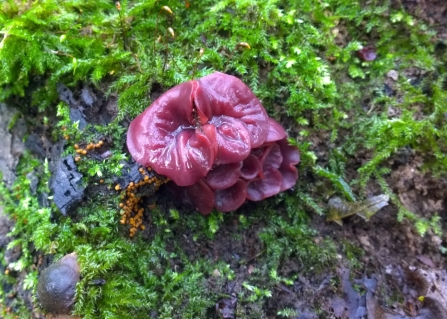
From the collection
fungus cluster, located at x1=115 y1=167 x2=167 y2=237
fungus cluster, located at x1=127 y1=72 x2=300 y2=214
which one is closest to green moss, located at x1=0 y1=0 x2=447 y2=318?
fungus cluster, located at x1=115 y1=167 x2=167 y2=237

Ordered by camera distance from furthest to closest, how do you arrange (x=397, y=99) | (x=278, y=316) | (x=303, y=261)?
1. (x=397, y=99)
2. (x=303, y=261)
3. (x=278, y=316)

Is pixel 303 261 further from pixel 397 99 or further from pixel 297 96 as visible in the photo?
pixel 397 99

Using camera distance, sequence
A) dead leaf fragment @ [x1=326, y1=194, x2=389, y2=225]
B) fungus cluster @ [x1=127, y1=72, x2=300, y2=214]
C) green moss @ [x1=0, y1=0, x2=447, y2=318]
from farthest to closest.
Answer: dead leaf fragment @ [x1=326, y1=194, x2=389, y2=225] → green moss @ [x1=0, y1=0, x2=447, y2=318] → fungus cluster @ [x1=127, y1=72, x2=300, y2=214]

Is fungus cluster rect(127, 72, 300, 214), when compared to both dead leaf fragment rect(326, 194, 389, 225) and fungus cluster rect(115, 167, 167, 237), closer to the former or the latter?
fungus cluster rect(115, 167, 167, 237)

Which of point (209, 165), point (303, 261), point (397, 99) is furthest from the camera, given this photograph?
point (397, 99)

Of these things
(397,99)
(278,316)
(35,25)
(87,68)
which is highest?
(35,25)

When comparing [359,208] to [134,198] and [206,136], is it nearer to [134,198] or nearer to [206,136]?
[206,136]

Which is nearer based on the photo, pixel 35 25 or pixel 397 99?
pixel 35 25

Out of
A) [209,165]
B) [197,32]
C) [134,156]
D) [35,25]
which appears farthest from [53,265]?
[197,32]
